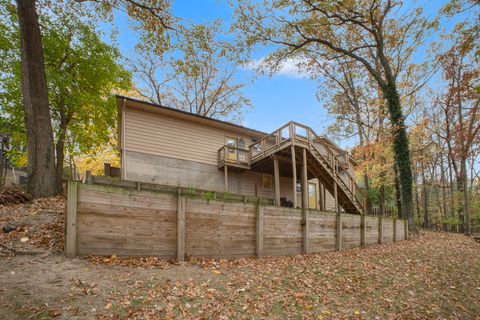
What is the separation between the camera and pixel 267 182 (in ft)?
60.7

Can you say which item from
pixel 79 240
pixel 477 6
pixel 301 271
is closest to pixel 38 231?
pixel 79 240

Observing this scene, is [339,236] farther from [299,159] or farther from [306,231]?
[299,159]

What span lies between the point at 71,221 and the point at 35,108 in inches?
225

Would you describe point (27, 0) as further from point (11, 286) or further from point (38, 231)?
point (11, 286)

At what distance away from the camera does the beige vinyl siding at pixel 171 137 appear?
14359 millimetres

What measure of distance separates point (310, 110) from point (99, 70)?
17.9 m

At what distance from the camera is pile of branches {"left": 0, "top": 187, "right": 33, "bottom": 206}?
7.65 metres

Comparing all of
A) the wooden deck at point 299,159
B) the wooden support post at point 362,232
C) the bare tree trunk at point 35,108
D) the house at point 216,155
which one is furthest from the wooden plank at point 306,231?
the bare tree trunk at point 35,108

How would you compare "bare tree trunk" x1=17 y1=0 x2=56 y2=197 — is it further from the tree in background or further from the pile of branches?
the tree in background

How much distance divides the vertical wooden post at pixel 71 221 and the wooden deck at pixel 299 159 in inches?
391

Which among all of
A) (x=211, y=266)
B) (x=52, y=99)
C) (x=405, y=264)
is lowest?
(x=405, y=264)

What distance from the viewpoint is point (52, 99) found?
15.2m

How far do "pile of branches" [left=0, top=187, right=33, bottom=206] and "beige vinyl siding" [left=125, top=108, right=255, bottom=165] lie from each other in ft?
20.1

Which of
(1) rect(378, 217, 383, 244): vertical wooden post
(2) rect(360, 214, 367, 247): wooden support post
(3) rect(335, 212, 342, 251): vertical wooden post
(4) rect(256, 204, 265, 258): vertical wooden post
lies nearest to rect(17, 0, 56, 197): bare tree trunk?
(4) rect(256, 204, 265, 258): vertical wooden post
